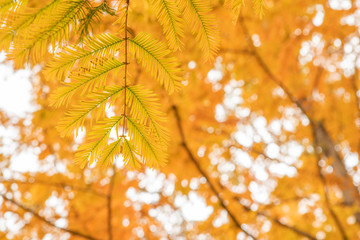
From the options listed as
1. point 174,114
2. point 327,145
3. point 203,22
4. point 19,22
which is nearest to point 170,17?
point 203,22

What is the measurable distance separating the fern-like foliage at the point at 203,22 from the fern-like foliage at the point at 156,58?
0.35ft

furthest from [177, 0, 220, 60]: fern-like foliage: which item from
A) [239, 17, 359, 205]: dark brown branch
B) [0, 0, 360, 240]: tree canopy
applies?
[239, 17, 359, 205]: dark brown branch

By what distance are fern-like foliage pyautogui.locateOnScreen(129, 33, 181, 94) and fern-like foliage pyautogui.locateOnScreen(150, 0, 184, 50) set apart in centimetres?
4

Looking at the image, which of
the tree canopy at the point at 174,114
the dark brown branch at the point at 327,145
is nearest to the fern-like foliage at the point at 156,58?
the tree canopy at the point at 174,114

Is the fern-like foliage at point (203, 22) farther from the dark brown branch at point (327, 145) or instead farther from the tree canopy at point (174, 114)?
the dark brown branch at point (327, 145)

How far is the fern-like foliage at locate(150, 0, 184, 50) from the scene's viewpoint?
723 millimetres

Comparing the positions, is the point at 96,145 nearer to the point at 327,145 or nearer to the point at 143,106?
the point at 143,106

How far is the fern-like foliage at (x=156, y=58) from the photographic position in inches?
29.0

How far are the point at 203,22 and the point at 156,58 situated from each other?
0.54 ft

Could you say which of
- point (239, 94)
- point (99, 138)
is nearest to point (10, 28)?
point (99, 138)

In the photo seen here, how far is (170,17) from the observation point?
0.74 metres

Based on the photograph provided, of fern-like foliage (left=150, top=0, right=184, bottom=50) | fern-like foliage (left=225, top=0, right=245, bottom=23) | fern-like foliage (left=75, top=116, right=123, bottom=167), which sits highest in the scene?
fern-like foliage (left=225, top=0, right=245, bottom=23)

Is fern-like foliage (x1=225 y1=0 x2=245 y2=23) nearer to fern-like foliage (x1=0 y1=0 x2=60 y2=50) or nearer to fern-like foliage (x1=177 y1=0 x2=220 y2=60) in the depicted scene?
fern-like foliage (x1=177 y1=0 x2=220 y2=60)

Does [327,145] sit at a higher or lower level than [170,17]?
lower
